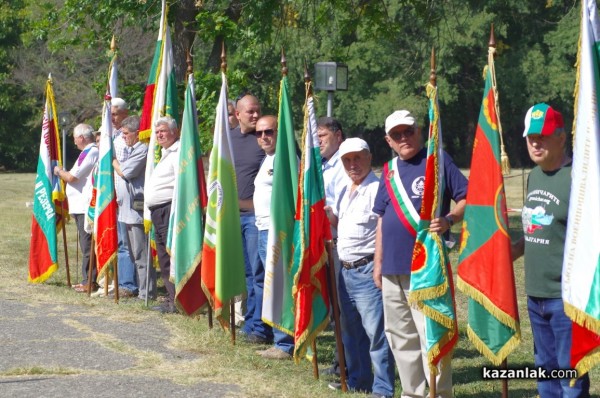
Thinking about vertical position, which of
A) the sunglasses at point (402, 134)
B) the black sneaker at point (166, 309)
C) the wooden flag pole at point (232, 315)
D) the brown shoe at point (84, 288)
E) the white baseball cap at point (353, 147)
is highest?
the sunglasses at point (402, 134)

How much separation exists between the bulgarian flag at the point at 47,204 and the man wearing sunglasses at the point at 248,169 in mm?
4077

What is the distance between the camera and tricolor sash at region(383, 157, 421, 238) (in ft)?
20.3

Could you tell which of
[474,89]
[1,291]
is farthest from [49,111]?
[474,89]

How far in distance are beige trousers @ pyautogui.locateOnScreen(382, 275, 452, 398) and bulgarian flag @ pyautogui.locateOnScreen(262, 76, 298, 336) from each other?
160 centimetres

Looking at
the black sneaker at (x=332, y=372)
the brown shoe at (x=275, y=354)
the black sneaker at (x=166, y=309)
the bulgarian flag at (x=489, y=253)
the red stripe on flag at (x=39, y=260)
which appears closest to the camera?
the bulgarian flag at (x=489, y=253)

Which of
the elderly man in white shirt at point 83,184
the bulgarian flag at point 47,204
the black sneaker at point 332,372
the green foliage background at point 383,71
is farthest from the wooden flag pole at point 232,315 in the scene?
the green foliage background at point 383,71

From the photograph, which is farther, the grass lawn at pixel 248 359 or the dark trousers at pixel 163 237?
the dark trousers at pixel 163 237

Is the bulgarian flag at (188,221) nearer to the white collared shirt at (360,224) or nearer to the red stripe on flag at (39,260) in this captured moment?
the white collared shirt at (360,224)

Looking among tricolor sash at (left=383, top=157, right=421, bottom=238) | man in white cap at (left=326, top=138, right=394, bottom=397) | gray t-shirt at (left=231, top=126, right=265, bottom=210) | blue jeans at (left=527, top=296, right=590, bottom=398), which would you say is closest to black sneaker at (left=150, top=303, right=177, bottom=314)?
gray t-shirt at (left=231, top=126, right=265, bottom=210)

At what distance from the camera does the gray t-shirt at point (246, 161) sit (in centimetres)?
923

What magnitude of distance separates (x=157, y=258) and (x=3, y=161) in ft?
150

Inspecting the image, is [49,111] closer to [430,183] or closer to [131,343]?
[131,343]

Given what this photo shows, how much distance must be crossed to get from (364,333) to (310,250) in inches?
27.1

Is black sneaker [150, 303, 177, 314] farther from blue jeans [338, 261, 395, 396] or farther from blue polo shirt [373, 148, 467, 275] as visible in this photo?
blue polo shirt [373, 148, 467, 275]
